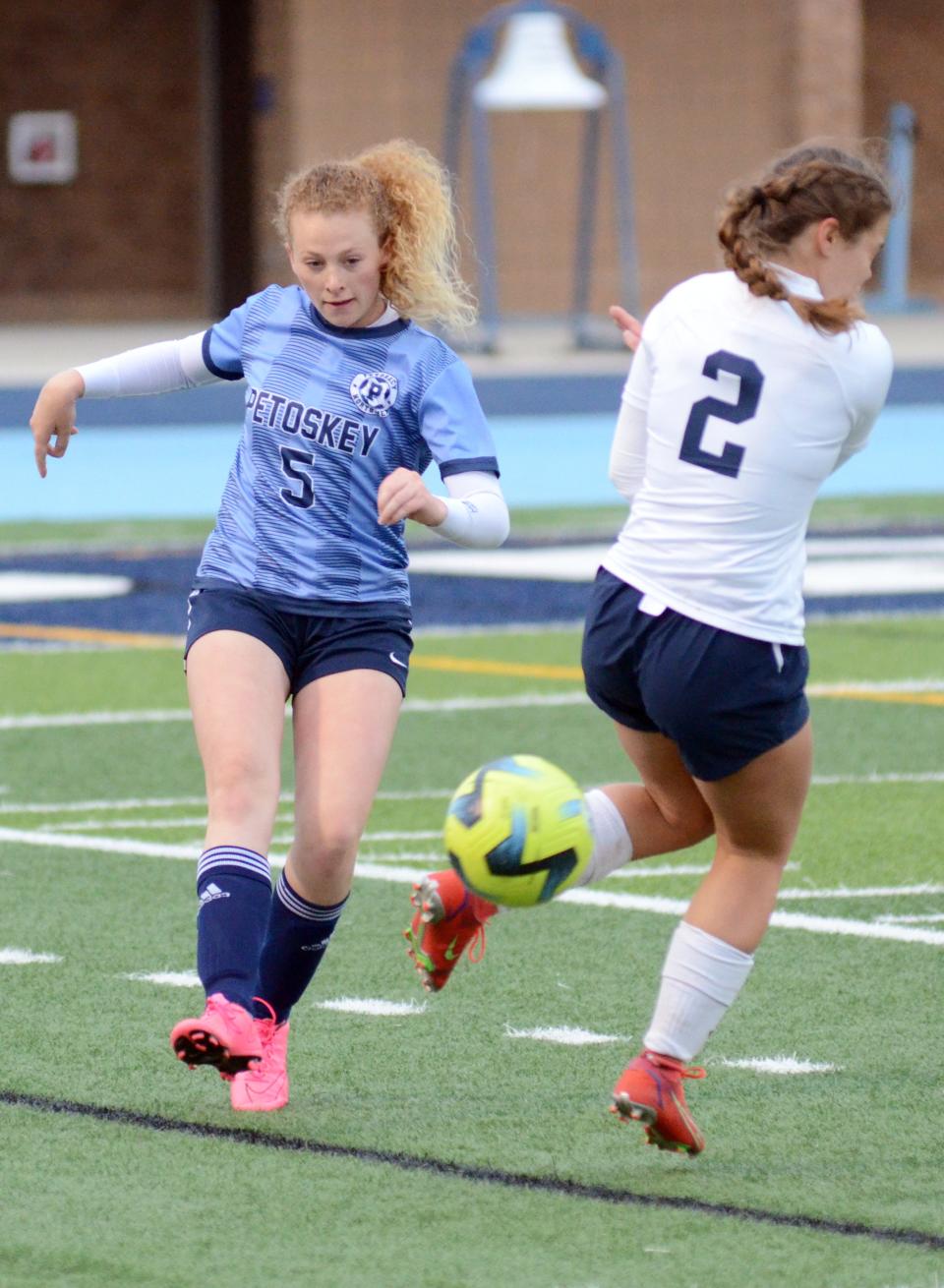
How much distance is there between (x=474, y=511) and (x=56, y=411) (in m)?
0.89

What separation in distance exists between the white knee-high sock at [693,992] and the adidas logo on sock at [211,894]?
843 millimetres

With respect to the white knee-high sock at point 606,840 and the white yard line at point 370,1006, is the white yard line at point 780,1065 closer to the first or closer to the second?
the white knee-high sock at point 606,840

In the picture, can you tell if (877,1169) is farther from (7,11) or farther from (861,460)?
(7,11)

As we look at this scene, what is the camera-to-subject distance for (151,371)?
532cm

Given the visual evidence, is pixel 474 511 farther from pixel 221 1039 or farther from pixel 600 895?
pixel 600 895

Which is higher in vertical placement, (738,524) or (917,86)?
(738,524)

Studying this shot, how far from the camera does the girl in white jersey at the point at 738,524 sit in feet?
14.9

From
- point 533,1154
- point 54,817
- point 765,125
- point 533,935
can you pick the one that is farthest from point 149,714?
point 765,125

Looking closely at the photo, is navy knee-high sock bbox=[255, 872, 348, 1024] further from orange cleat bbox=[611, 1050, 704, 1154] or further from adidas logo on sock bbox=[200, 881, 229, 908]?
orange cleat bbox=[611, 1050, 704, 1154]

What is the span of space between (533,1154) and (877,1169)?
61 cm

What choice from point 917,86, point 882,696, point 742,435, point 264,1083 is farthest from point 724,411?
point 917,86

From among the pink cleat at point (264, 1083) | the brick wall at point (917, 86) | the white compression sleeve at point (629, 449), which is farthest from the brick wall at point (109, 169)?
the white compression sleeve at point (629, 449)

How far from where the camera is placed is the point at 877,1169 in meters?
4.57

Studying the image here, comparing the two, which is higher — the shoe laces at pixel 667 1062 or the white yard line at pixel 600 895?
the shoe laces at pixel 667 1062
